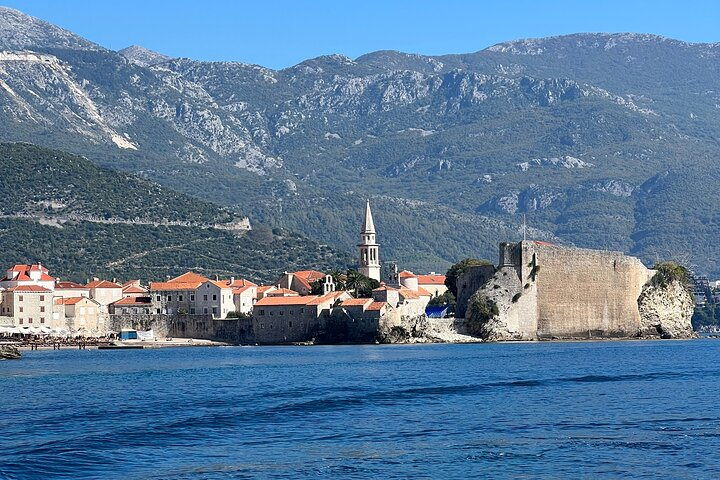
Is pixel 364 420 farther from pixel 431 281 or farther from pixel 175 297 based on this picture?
pixel 431 281

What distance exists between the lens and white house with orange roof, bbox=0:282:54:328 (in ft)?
362

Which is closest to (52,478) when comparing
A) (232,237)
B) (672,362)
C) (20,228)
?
(672,362)

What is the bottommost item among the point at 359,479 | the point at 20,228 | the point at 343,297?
the point at 359,479


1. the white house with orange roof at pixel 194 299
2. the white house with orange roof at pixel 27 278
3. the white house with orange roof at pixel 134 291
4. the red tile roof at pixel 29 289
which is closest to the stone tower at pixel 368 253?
the white house with orange roof at pixel 134 291

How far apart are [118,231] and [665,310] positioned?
234 feet

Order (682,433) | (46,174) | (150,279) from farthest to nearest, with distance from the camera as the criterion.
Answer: (46,174)
(150,279)
(682,433)

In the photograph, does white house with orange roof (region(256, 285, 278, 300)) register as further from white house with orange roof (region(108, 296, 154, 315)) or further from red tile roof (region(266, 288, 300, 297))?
white house with orange roof (region(108, 296, 154, 315))

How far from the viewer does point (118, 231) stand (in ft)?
549

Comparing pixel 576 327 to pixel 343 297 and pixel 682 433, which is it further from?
pixel 682 433

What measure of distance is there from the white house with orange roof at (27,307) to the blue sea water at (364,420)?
1373 inches

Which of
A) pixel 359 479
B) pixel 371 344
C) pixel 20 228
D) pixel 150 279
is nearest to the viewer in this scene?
pixel 359 479

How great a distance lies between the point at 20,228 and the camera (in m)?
164

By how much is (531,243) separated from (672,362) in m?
25.6

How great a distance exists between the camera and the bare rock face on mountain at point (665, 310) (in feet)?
365
